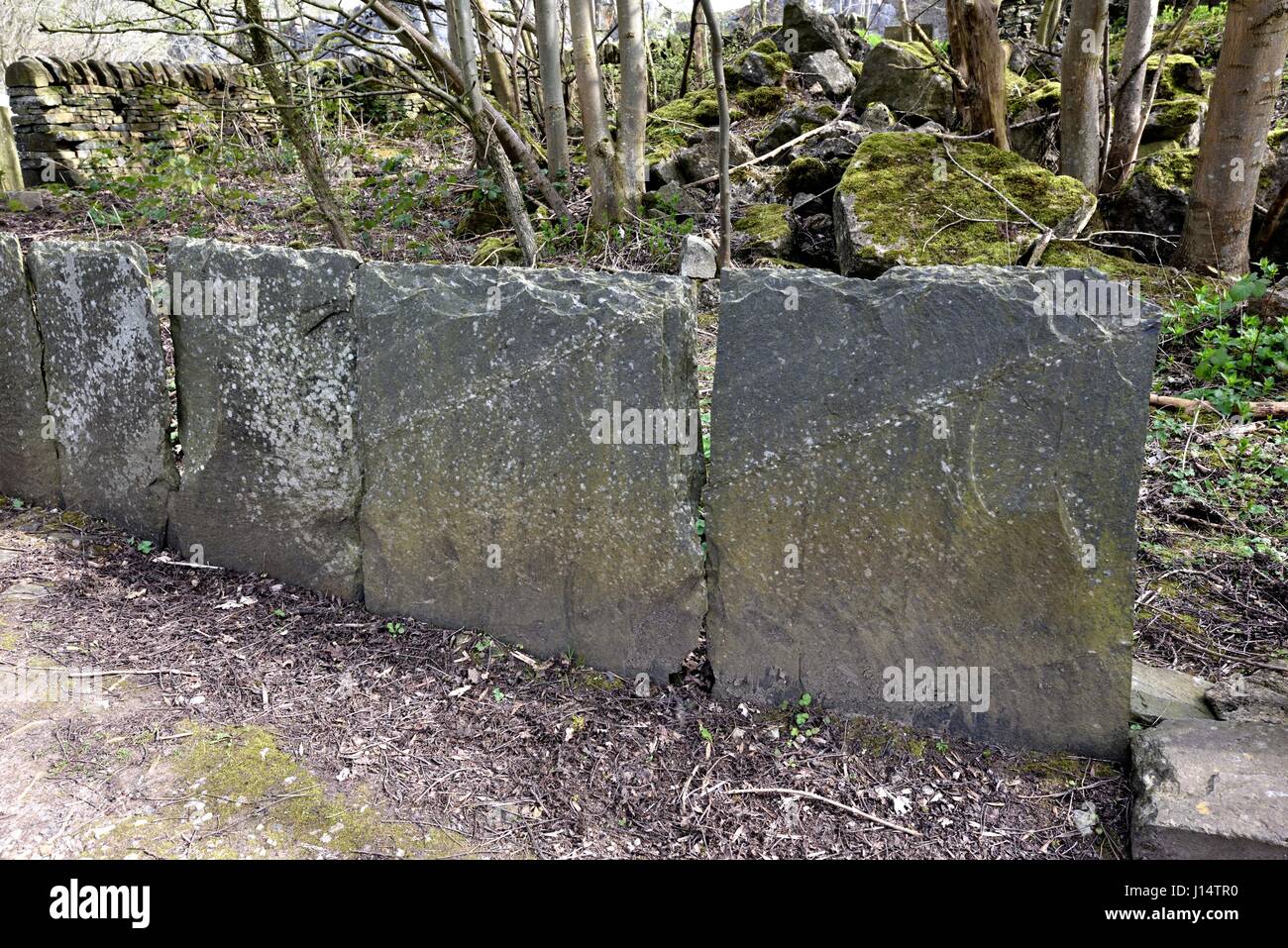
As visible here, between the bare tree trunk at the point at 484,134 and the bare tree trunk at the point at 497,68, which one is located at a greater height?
the bare tree trunk at the point at 497,68

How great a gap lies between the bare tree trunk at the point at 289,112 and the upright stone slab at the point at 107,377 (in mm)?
2441

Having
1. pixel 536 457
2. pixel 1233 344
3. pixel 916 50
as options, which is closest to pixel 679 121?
pixel 916 50

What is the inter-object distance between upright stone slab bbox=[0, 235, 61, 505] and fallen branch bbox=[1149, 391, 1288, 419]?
472cm

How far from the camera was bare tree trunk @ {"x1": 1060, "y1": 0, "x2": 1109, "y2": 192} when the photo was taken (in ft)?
19.2

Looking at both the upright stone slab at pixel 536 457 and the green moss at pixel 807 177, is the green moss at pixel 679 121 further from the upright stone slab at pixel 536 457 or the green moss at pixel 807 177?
the upright stone slab at pixel 536 457

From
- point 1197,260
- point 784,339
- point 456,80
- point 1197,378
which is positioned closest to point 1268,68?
point 1197,260

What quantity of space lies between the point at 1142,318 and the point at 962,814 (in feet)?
4.49

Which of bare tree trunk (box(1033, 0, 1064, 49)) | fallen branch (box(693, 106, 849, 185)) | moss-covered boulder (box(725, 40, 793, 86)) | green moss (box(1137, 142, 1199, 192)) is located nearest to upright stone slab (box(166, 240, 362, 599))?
fallen branch (box(693, 106, 849, 185))

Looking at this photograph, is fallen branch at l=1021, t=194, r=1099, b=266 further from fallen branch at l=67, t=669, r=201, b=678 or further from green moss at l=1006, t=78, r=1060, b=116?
fallen branch at l=67, t=669, r=201, b=678

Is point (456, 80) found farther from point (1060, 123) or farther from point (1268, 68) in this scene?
point (1268, 68)

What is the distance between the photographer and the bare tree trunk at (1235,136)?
16.5 ft

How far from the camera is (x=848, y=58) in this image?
9.64 m

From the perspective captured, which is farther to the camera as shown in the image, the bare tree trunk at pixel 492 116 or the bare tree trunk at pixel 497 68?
the bare tree trunk at pixel 497 68

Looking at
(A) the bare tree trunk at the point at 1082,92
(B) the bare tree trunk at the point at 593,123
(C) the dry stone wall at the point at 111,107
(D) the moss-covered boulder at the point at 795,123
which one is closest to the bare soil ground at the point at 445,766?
(B) the bare tree trunk at the point at 593,123
